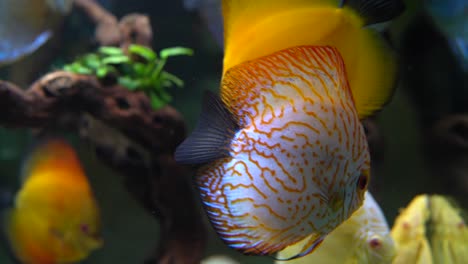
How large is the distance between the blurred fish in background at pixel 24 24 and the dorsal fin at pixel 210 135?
6.65 feet

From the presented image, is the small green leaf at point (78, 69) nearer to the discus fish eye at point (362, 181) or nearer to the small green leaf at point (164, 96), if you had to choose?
the small green leaf at point (164, 96)

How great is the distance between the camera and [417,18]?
311cm

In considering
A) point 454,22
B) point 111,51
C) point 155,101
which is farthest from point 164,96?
point 454,22

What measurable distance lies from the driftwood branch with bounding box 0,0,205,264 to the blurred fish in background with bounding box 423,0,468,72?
189cm

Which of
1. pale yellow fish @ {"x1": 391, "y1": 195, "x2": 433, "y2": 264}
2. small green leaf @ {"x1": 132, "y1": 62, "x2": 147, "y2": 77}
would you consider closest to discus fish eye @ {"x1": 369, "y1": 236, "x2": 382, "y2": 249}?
pale yellow fish @ {"x1": 391, "y1": 195, "x2": 433, "y2": 264}

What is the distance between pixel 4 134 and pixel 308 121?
2784mm

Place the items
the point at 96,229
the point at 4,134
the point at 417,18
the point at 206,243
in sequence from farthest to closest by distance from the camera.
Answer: the point at 417,18 < the point at 4,134 < the point at 96,229 < the point at 206,243

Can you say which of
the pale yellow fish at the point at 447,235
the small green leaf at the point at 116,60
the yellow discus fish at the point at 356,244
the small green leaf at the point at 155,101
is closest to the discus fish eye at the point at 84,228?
the small green leaf at the point at 155,101

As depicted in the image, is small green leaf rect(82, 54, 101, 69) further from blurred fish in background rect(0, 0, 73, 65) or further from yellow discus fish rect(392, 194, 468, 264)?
yellow discus fish rect(392, 194, 468, 264)

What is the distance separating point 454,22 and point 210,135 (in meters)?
2.40

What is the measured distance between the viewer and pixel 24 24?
2.32 metres

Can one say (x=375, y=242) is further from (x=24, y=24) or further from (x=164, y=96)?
(x=24, y=24)

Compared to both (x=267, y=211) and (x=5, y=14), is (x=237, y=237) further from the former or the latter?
(x=5, y=14)

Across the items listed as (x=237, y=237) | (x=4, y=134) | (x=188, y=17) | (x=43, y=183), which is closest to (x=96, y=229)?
(x=43, y=183)
